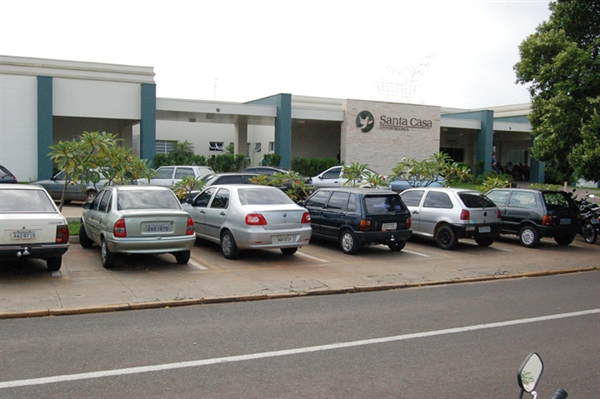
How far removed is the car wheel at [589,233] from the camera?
17016 mm

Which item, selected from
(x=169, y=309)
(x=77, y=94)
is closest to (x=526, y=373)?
(x=169, y=309)

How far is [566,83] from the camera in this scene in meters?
16.2

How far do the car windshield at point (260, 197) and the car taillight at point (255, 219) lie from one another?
0.54 m

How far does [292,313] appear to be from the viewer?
8.31m

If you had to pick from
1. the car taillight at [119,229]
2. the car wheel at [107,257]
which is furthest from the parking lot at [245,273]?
the car taillight at [119,229]

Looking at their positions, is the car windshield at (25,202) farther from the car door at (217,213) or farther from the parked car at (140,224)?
the car door at (217,213)

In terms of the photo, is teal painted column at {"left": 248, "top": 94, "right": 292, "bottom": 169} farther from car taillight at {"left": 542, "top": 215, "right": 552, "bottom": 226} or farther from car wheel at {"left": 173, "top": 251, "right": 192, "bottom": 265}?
car wheel at {"left": 173, "top": 251, "right": 192, "bottom": 265}

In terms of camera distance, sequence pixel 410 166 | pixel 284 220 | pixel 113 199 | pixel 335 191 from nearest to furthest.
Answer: pixel 113 199 → pixel 284 220 → pixel 335 191 → pixel 410 166

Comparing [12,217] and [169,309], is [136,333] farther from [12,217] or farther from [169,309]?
[12,217]

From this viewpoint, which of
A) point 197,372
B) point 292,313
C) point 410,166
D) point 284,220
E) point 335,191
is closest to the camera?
point 197,372

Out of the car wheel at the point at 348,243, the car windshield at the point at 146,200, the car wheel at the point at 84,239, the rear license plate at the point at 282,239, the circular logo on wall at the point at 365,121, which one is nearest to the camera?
the car windshield at the point at 146,200

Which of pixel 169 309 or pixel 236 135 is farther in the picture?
pixel 236 135

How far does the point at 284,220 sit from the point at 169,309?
4.11 meters

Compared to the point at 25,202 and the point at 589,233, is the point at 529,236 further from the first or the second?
the point at 25,202
